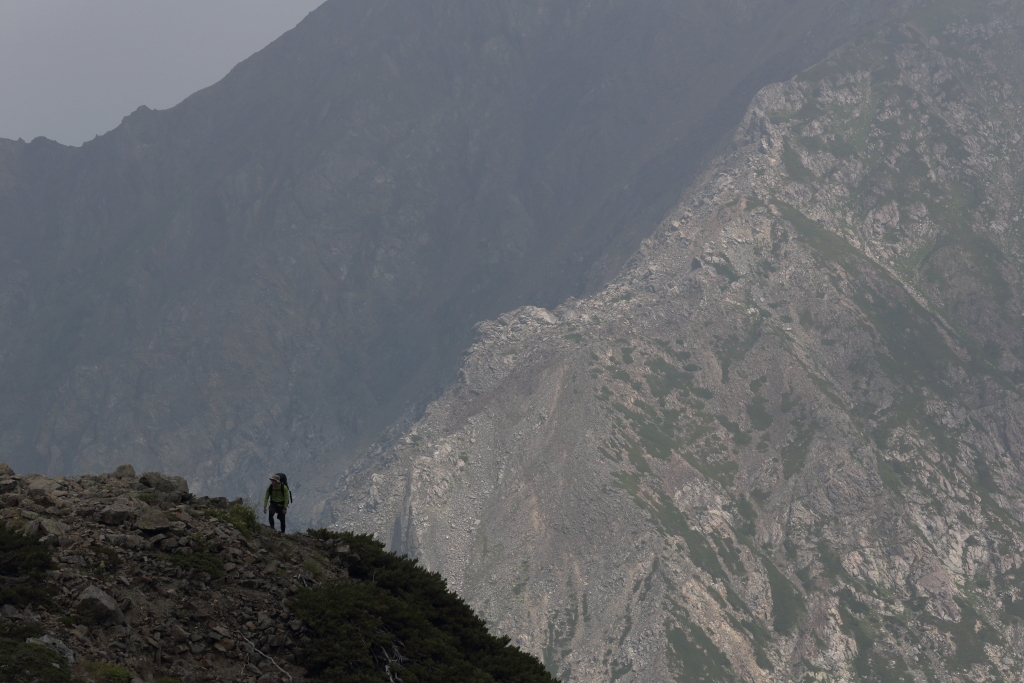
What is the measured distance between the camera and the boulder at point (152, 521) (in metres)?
30.2

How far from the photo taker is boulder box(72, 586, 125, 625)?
82.4ft

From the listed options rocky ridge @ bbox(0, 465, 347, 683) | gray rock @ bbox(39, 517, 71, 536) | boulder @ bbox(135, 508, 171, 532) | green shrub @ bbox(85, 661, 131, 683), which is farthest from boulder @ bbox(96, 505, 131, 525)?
green shrub @ bbox(85, 661, 131, 683)

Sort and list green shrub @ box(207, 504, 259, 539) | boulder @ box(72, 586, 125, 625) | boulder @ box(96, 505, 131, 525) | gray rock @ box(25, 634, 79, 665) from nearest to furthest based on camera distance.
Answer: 1. gray rock @ box(25, 634, 79, 665)
2. boulder @ box(72, 586, 125, 625)
3. boulder @ box(96, 505, 131, 525)
4. green shrub @ box(207, 504, 259, 539)

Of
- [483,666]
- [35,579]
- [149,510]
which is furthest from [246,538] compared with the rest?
[483,666]

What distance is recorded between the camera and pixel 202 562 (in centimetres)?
2972

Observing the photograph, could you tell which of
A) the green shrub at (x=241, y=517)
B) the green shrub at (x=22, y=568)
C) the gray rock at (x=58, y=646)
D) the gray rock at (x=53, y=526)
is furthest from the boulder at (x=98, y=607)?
the green shrub at (x=241, y=517)

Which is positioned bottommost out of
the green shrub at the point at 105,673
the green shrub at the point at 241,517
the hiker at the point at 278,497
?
the green shrub at the point at 105,673

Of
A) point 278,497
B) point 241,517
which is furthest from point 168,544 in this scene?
point 278,497

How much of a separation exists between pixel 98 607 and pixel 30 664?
11.1ft

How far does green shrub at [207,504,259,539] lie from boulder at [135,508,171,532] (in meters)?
2.78

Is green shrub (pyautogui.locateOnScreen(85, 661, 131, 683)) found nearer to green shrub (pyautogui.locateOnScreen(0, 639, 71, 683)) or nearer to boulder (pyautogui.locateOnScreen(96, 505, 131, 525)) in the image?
green shrub (pyautogui.locateOnScreen(0, 639, 71, 683))

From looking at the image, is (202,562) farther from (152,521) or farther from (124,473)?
(124,473)

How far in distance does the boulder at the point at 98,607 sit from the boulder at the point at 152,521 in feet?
15.3

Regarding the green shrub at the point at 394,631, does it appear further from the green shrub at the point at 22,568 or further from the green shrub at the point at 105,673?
the green shrub at the point at 22,568
